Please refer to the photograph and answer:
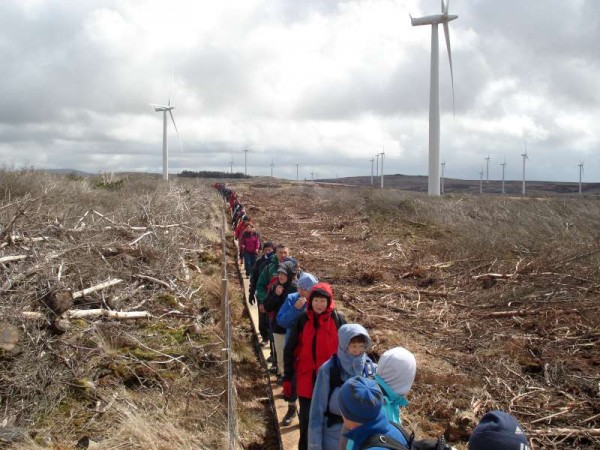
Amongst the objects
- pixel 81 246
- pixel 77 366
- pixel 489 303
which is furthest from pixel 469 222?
pixel 77 366

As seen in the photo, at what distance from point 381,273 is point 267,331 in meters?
5.77

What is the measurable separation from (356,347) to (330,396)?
40cm

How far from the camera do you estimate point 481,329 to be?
8.78 m

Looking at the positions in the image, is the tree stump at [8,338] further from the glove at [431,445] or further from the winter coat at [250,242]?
the winter coat at [250,242]

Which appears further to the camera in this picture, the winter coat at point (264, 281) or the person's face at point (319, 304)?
the winter coat at point (264, 281)

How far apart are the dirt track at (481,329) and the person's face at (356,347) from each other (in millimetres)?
2343

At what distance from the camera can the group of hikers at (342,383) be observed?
7.95 ft

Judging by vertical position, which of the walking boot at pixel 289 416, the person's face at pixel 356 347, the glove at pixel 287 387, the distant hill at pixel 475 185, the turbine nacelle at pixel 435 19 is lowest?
the walking boot at pixel 289 416

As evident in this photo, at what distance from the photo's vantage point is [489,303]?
10188mm

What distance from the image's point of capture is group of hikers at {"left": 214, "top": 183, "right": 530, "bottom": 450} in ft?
7.95

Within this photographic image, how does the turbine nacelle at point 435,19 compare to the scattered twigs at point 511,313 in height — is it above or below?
above

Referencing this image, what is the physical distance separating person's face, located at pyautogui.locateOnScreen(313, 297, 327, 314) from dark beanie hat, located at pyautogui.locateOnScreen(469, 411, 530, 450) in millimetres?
2526

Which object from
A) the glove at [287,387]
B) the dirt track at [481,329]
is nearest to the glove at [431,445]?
the glove at [287,387]

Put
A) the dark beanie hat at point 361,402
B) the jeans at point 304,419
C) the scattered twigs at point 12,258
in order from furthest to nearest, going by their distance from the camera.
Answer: the scattered twigs at point 12,258 → the jeans at point 304,419 → the dark beanie hat at point 361,402
